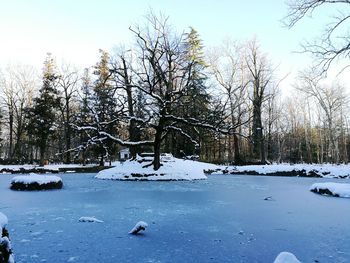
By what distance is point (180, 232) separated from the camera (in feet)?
20.0

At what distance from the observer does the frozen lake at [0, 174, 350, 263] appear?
4621 millimetres

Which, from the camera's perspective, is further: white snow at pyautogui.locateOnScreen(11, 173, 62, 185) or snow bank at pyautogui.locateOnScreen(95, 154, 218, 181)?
snow bank at pyautogui.locateOnScreen(95, 154, 218, 181)

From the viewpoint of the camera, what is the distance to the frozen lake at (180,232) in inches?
182

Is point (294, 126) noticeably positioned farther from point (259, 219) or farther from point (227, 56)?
point (259, 219)

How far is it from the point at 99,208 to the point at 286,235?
5.17 m

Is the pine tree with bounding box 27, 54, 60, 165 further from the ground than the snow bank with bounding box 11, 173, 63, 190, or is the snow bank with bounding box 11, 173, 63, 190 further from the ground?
the pine tree with bounding box 27, 54, 60, 165

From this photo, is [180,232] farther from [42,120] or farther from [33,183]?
[42,120]

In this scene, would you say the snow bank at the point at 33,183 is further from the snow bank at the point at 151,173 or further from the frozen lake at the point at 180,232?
the snow bank at the point at 151,173

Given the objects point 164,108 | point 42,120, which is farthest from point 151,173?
point 42,120

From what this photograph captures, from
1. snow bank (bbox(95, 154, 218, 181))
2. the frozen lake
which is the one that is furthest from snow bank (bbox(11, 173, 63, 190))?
snow bank (bbox(95, 154, 218, 181))

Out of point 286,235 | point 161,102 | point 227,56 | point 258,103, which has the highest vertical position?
point 227,56

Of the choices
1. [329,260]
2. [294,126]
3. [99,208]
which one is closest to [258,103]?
[294,126]

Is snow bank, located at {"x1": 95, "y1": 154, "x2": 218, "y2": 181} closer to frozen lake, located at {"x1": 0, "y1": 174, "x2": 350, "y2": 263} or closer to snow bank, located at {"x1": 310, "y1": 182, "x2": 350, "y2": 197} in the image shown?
snow bank, located at {"x1": 310, "y1": 182, "x2": 350, "y2": 197}

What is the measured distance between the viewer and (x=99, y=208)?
8953mm
